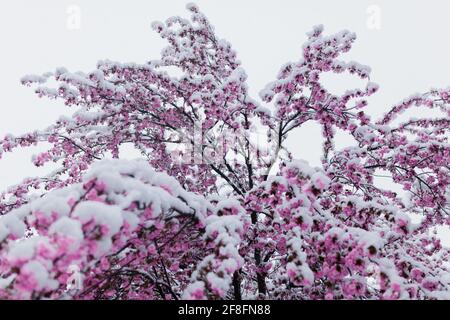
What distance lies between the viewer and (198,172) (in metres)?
6.36

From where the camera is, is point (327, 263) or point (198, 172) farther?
point (198, 172)

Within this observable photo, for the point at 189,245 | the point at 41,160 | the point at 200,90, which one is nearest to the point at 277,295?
the point at 189,245

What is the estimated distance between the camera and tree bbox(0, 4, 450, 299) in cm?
219

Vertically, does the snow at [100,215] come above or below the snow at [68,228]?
above

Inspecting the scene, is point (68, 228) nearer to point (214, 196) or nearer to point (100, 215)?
point (100, 215)

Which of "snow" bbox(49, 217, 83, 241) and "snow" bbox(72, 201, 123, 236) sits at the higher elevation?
"snow" bbox(72, 201, 123, 236)

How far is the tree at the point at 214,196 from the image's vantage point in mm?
2191

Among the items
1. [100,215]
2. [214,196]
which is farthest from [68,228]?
[214,196]

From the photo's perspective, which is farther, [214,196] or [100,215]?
[214,196]

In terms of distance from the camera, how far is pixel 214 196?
146 inches

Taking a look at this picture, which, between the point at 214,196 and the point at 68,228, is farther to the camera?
the point at 214,196

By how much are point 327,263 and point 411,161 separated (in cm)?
257
